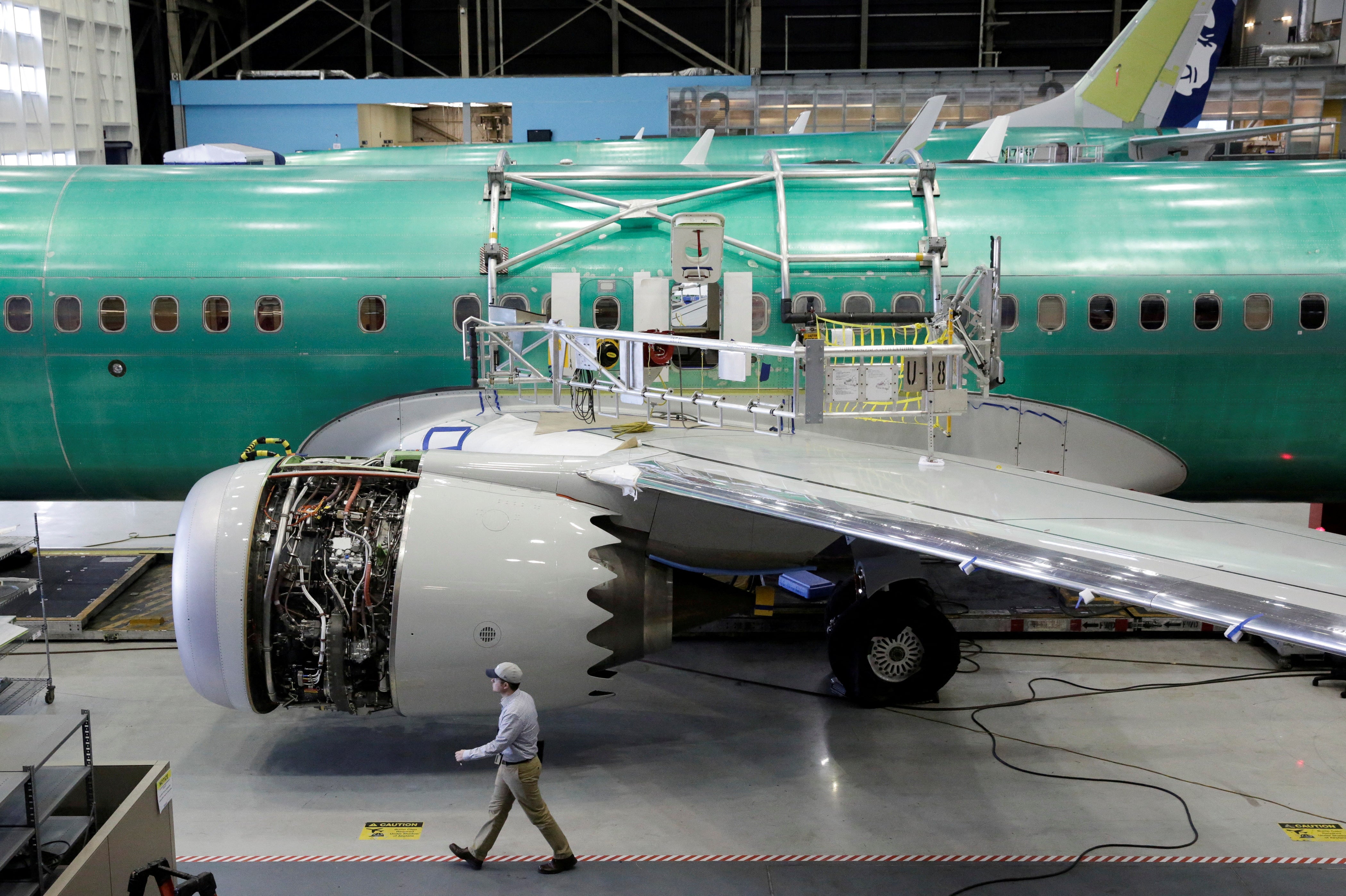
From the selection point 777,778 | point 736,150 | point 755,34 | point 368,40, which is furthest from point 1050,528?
point 368,40

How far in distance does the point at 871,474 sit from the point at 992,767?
286 cm

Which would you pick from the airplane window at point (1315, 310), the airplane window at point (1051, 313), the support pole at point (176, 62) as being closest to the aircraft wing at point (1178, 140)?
the airplane window at point (1315, 310)

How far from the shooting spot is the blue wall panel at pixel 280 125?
37531mm

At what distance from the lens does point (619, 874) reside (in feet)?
25.8

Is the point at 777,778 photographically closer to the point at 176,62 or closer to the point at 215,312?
the point at 215,312

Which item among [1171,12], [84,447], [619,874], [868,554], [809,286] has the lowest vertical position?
[619,874]

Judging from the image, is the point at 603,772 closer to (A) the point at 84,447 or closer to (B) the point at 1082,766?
(B) the point at 1082,766

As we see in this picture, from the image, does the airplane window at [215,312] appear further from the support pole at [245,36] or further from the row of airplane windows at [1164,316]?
the support pole at [245,36]

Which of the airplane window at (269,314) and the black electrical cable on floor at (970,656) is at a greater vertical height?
the airplane window at (269,314)

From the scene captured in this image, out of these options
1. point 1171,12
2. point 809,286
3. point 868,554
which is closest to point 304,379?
point 809,286

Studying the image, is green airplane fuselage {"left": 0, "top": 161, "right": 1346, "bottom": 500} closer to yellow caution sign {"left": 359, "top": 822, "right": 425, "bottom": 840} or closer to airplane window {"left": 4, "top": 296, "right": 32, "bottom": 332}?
airplane window {"left": 4, "top": 296, "right": 32, "bottom": 332}

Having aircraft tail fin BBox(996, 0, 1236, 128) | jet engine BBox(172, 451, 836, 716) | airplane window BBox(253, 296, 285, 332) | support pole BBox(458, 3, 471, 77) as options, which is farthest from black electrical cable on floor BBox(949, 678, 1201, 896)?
support pole BBox(458, 3, 471, 77)

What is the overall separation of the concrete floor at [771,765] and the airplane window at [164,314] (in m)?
3.47

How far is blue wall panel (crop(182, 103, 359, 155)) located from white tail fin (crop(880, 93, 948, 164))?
2610cm
